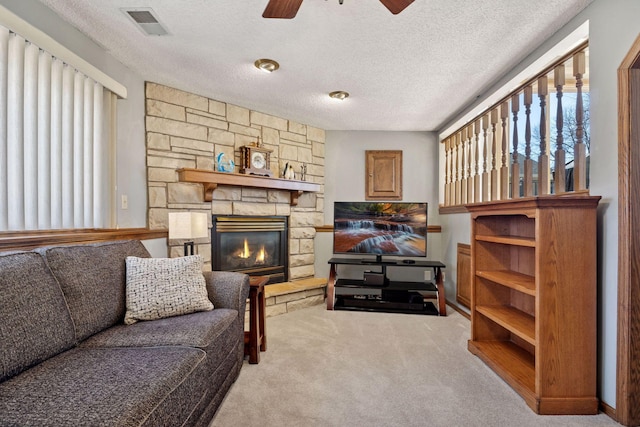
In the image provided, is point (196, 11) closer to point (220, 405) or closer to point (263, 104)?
point (263, 104)

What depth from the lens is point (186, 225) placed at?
8.87 ft

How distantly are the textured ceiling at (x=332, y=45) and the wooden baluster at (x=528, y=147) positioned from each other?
0.29 m

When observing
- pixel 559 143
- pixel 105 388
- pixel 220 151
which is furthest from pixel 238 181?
pixel 559 143

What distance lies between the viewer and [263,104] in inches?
139

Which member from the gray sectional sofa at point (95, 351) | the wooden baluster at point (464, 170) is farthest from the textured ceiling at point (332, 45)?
the gray sectional sofa at point (95, 351)

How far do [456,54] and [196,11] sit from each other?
1759 mm

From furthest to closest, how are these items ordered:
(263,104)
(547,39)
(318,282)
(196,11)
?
(318,282)
(263,104)
(547,39)
(196,11)

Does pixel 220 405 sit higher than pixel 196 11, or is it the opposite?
pixel 196 11

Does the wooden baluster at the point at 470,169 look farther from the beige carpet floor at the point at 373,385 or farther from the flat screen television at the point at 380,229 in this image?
the beige carpet floor at the point at 373,385

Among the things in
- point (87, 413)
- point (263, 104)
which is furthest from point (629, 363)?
point (263, 104)

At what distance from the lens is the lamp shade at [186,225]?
2682mm

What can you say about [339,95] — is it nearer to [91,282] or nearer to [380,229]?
[380,229]

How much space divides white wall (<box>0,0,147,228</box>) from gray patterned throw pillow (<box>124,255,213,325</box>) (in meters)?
0.95

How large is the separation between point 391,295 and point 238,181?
7.28ft
